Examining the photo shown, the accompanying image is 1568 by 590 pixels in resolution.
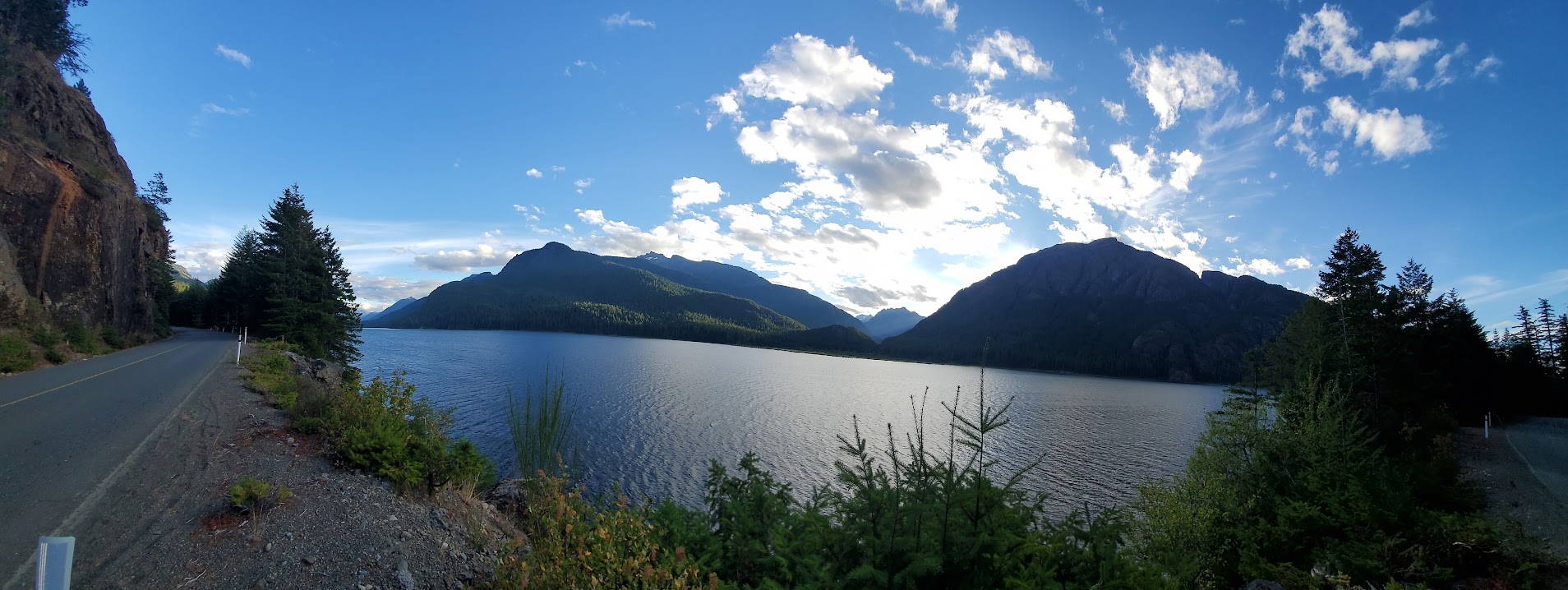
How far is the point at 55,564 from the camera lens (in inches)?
115

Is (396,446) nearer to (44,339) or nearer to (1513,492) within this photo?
(44,339)

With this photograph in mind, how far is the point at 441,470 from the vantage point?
1027cm

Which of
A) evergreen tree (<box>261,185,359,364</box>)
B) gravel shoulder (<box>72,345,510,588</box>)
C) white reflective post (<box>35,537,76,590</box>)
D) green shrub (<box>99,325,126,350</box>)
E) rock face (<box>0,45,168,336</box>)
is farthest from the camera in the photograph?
evergreen tree (<box>261,185,359,364</box>)

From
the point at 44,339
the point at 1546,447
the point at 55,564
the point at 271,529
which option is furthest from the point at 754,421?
the point at 1546,447

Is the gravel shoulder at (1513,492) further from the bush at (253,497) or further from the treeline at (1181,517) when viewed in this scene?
the bush at (253,497)

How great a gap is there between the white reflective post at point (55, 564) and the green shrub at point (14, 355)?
2418 centimetres

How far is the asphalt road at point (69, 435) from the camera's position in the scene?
6762mm

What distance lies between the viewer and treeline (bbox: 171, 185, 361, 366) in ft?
105

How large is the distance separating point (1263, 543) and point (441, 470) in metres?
19.6

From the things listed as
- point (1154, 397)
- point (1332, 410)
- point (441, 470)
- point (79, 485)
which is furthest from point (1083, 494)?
point (1154, 397)

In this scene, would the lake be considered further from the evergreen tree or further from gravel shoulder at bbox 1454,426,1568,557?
gravel shoulder at bbox 1454,426,1568,557

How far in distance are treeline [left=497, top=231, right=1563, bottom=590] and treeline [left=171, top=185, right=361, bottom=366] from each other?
24.9 meters

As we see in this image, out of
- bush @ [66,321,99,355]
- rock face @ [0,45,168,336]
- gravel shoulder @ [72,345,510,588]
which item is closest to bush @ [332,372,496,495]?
gravel shoulder @ [72,345,510,588]

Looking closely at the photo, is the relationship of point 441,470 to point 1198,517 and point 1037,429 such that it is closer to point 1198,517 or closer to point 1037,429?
point 1198,517
